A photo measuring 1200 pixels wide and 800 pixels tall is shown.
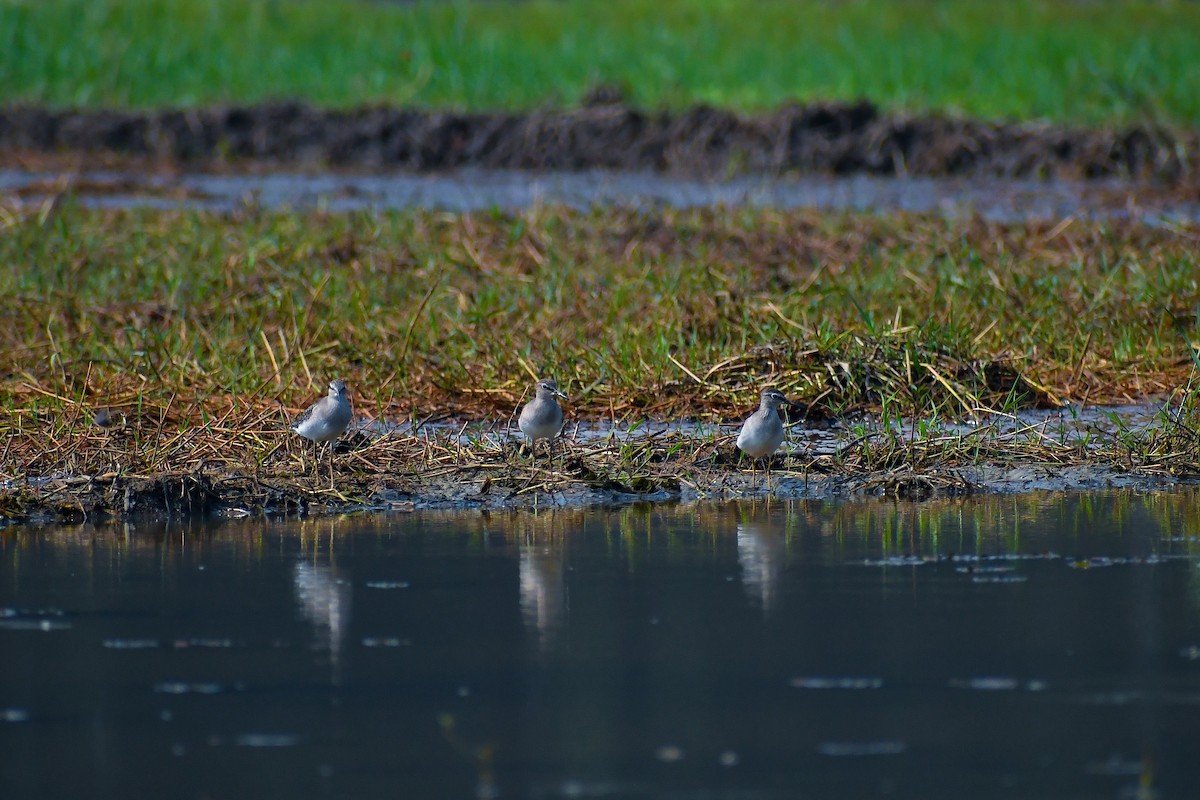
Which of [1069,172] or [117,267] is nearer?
[117,267]

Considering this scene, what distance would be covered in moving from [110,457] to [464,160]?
10.4 meters

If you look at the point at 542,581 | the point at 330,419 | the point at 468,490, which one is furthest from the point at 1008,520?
the point at 330,419

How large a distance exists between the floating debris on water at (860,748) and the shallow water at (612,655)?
13mm

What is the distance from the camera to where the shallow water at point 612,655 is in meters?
4.33

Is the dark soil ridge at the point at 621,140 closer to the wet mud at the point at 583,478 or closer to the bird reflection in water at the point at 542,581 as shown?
A: the wet mud at the point at 583,478

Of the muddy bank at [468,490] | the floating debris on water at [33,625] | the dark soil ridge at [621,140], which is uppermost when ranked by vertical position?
the dark soil ridge at [621,140]

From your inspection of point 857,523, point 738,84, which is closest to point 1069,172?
point 738,84

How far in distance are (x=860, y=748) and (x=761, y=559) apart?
2012 mm

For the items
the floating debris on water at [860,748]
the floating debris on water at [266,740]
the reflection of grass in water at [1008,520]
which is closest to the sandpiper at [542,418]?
the reflection of grass in water at [1008,520]

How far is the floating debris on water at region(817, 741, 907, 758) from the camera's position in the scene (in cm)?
439

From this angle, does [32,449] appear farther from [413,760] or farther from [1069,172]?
[1069,172]

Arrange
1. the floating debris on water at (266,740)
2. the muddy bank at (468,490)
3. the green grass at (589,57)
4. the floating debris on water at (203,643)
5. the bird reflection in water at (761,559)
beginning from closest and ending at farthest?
the floating debris on water at (266,740) → the floating debris on water at (203,643) → the bird reflection in water at (761,559) → the muddy bank at (468,490) → the green grass at (589,57)

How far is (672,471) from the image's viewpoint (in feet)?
25.5

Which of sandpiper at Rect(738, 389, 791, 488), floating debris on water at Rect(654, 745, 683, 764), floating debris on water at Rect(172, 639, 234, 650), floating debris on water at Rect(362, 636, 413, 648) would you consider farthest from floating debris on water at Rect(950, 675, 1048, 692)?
sandpiper at Rect(738, 389, 791, 488)
